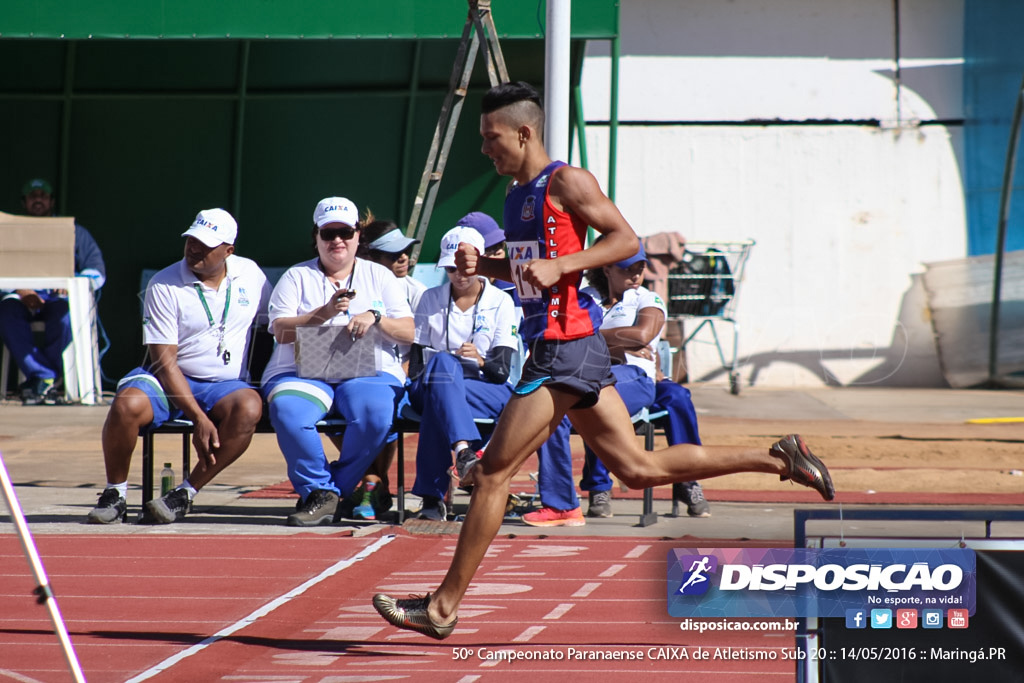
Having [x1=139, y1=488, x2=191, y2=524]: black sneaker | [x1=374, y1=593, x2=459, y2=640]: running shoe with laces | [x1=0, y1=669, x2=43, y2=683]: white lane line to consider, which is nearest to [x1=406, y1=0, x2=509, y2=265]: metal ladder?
[x1=139, y1=488, x2=191, y2=524]: black sneaker

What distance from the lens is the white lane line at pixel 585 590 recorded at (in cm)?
544

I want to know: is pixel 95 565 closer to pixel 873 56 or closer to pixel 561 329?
pixel 561 329

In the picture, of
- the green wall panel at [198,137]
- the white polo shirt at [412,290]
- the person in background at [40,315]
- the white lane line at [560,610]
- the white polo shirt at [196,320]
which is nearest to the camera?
the white lane line at [560,610]

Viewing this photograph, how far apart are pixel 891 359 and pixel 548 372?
1374 centimetres

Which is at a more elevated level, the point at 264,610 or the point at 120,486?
the point at 120,486

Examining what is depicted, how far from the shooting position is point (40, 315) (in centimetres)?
1325

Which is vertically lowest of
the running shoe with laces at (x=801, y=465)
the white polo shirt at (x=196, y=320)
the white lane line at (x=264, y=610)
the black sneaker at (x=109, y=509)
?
the white lane line at (x=264, y=610)

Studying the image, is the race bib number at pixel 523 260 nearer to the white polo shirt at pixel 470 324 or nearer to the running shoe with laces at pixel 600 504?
the white polo shirt at pixel 470 324

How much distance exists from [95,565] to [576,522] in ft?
8.53

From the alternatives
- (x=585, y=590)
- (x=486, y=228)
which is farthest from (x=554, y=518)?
(x=486, y=228)

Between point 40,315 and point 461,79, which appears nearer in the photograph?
point 461,79

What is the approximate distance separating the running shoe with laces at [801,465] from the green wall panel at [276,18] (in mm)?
7537

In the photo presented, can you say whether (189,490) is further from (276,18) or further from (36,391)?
(36,391)

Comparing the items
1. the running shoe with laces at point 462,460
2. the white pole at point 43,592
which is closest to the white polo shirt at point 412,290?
the running shoe with laces at point 462,460
